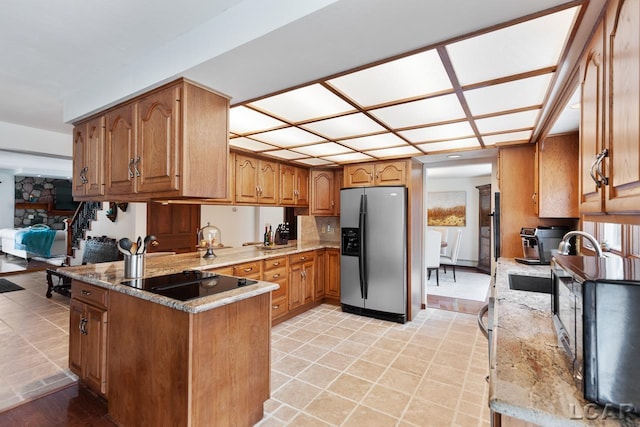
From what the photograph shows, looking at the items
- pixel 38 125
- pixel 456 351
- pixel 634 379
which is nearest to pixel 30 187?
pixel 38 125

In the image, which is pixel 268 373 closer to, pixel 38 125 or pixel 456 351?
pixel 456 351

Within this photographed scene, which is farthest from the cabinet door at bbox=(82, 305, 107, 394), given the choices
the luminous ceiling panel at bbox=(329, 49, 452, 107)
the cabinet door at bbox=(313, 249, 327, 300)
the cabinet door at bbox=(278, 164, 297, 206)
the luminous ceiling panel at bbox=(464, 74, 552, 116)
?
the luminous ceiling panel at bbox=(464, 74, 552, 116)

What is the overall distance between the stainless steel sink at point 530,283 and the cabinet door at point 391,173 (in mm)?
1939

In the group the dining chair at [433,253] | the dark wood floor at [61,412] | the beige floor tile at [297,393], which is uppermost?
the dining chair at [433,253]

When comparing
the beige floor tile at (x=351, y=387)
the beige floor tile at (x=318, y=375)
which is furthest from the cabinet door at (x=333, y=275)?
the beige floor tile at (x=351, y=387)

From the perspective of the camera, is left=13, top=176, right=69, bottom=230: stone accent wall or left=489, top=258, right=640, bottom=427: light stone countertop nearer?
left=489, top=258, right=640, bottom=427: light stone countertop

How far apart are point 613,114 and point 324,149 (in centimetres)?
279

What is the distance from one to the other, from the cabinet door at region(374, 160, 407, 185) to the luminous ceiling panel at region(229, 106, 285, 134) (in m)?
1.90

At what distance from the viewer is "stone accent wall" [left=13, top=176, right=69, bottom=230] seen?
31.8 ft

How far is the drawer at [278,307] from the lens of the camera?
3.71 metres

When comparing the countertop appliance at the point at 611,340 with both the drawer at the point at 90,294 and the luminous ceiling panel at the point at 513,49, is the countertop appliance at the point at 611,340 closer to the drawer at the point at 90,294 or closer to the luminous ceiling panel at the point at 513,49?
the luminous ceiling panel at the point at 513,49

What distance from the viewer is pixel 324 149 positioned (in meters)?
3.60

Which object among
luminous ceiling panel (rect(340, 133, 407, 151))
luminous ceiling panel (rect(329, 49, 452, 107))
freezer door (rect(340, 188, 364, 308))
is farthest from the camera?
freezer door (rect(340, 188, 364, 308))

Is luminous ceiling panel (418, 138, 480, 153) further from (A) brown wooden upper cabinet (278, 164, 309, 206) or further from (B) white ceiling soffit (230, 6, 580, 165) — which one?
(A) brown wooden upper cabinet (278, 164, 309, 206)
